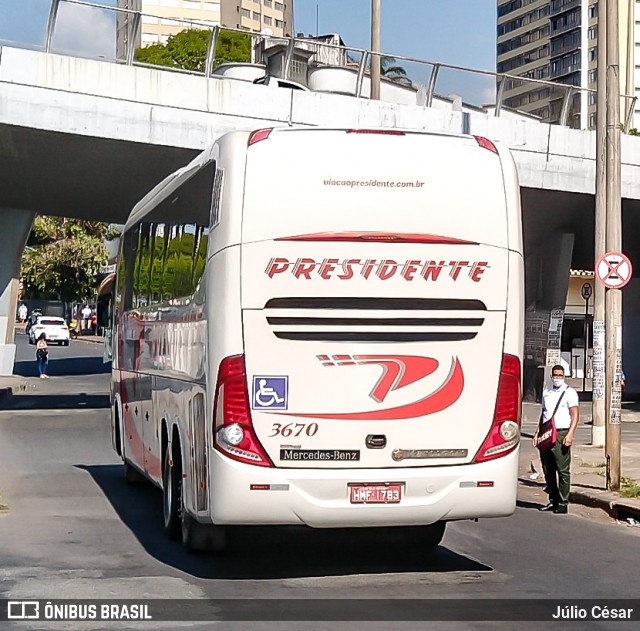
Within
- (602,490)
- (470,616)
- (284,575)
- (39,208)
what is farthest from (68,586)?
(39,208)

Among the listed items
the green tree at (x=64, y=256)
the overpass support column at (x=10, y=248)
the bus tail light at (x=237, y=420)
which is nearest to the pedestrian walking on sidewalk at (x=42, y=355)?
the overpass support column at (x=10, y=248)

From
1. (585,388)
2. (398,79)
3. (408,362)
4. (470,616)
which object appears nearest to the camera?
(470,616)

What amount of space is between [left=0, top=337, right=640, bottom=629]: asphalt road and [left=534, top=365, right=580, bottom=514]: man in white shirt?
0.32 meters

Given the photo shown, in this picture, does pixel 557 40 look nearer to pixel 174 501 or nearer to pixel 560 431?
pixel 560 431

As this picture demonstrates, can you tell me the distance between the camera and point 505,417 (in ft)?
31.7

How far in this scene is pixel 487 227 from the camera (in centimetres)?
963

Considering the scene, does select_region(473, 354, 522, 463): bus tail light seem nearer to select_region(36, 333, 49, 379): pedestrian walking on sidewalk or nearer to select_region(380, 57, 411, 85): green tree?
select_region(380, 57, 411, 85): green tree

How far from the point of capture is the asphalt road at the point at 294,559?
890 centimetres

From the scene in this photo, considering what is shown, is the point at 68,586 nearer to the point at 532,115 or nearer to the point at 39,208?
the point at 532,115

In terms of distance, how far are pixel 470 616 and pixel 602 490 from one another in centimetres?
777

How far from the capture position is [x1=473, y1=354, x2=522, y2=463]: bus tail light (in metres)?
9.60

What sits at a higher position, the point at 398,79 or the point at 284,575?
the point at 398,79

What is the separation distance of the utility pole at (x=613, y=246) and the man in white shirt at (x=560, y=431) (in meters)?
1.46

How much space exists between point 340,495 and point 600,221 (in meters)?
11.6
